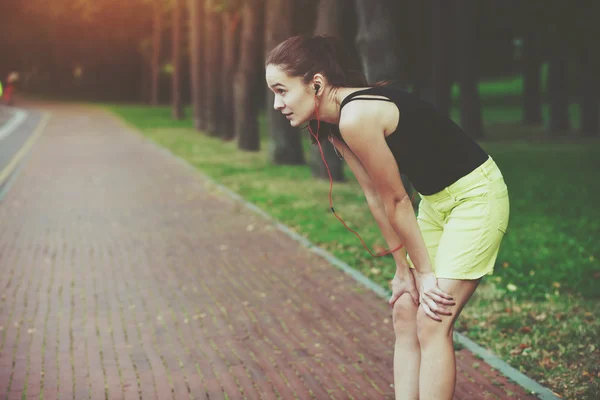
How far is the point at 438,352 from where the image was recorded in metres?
3.14

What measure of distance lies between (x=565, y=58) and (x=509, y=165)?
11109 mm

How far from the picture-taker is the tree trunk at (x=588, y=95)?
2573 centimetres

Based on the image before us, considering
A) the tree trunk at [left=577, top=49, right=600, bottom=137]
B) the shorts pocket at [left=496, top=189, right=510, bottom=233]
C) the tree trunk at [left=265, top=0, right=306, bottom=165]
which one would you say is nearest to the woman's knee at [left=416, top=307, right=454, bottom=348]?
the shorts pocket at [left=496, top=189, right=510, bottom=233]

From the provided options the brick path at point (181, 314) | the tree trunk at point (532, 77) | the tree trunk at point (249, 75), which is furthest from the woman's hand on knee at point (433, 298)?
the tree trunk at point (532, 77)

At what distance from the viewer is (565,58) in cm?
2695

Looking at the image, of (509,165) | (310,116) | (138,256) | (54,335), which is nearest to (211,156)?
(509,165)

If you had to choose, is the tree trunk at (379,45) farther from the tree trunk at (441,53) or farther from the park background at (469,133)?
the tree trunk at (441,53)

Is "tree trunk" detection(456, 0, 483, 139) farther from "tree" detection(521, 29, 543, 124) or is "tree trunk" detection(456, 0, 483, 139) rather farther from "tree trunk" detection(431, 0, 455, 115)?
"tree" detection(521, 29, 543, 124)

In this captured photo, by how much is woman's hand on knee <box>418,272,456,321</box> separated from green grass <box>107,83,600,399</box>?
1.78 metres

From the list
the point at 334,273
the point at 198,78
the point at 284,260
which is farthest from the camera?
the point at 198,78

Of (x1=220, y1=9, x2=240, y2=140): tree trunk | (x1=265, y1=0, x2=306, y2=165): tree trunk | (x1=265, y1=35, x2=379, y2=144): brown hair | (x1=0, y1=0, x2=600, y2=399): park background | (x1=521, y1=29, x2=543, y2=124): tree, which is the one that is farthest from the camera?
(x1=521, y1=29, x2=543, y2=124): tree

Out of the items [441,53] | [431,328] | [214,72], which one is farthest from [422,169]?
[214,72]

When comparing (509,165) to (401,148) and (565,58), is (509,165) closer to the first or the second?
(565,58)

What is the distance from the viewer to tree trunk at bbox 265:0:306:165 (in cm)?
1742
